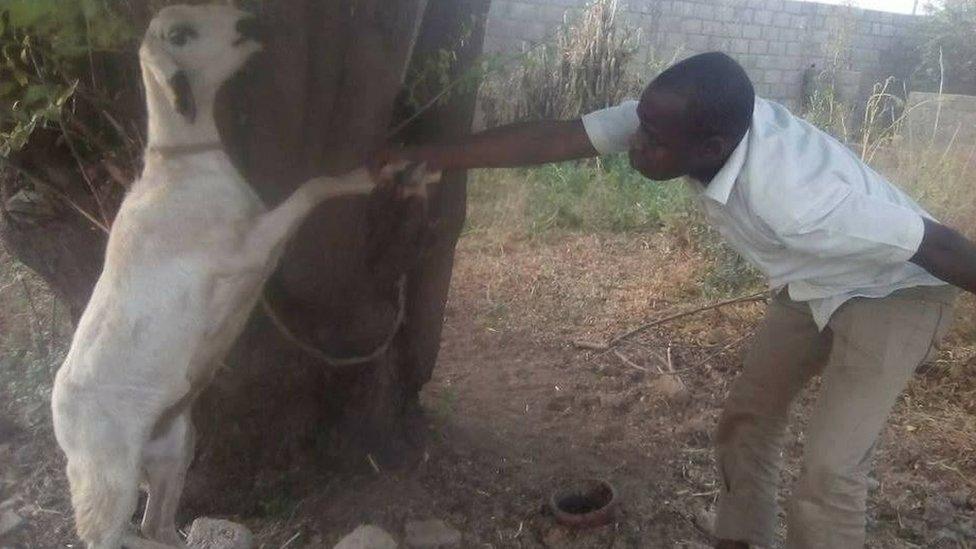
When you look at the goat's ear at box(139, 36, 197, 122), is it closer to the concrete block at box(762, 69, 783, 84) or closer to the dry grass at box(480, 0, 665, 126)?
the dry grass at box(480, 0, 665, 126)

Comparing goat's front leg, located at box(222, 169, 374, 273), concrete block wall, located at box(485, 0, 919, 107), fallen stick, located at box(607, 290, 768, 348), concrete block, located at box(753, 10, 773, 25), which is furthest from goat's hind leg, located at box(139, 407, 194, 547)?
concrete block, located at box(753, 10, 773, 25)

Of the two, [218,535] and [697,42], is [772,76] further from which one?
[218,535]

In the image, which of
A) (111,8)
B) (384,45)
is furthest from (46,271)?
(384,45)

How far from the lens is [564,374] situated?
4.55m

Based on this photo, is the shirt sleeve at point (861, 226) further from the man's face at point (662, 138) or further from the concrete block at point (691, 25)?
the concrete block at point (691, 25)

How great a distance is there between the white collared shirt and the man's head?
2.5 inches

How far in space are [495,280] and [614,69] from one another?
10.9 feet

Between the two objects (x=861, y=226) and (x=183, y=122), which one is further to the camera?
(x=183, y=122)

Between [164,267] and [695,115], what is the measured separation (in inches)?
57.1

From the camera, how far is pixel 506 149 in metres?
2.62

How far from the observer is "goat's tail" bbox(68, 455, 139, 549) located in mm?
2438

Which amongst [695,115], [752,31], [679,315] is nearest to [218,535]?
[695,115]

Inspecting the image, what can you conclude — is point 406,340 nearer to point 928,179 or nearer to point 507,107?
point 928,179

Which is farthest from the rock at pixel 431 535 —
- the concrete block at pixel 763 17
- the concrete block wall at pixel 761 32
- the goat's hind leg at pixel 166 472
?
the concrete block at pixel 763 17
